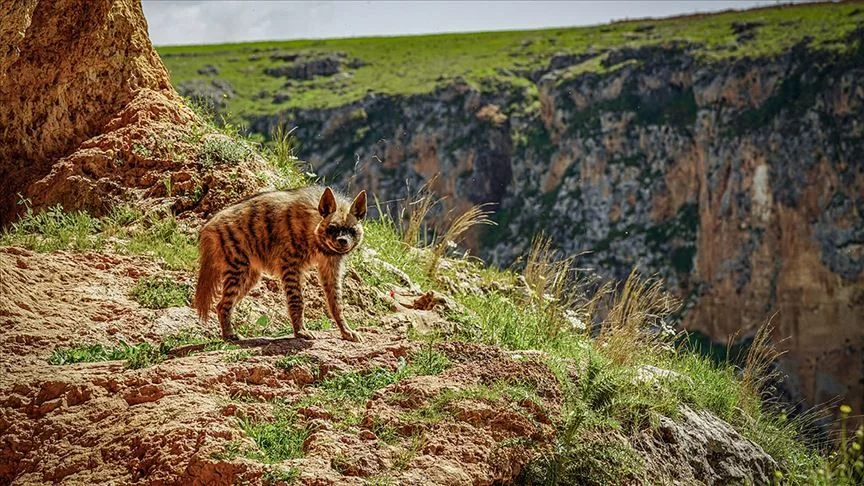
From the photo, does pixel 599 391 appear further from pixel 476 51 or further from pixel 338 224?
pixel 476 51

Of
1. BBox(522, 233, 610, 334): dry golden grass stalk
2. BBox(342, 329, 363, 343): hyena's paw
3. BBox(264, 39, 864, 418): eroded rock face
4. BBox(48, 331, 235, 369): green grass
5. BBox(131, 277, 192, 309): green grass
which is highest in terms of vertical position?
BBox(48, 331, 235, 369): green grass

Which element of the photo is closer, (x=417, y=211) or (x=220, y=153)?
(x=220, y=153)

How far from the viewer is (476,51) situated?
422ft

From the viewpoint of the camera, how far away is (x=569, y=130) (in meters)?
107

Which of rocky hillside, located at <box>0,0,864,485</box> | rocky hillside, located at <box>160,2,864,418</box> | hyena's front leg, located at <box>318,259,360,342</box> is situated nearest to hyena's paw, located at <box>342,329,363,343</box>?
hyena's front leg, located at <box>318,259,360,342</box>

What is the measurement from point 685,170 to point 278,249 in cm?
9817

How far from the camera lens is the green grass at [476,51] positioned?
102 metres

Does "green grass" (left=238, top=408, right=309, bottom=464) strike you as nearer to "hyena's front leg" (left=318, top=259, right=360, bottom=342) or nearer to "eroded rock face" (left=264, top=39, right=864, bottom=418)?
"hyena's front leg" (left=318, top=259, right=360, bottom=342)

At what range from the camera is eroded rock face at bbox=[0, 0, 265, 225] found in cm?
1118

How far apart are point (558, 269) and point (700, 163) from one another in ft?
304

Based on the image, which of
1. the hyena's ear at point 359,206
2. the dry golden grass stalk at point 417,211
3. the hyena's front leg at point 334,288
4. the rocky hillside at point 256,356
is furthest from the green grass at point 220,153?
the hyena's ear at point 359,206

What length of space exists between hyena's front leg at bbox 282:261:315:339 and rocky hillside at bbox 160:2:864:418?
75.3 metres

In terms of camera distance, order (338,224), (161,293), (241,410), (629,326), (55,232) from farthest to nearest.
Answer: (629,326), (55,232), (161,293), (338,224), (241,410)

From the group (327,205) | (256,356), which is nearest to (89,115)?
(327,205)
